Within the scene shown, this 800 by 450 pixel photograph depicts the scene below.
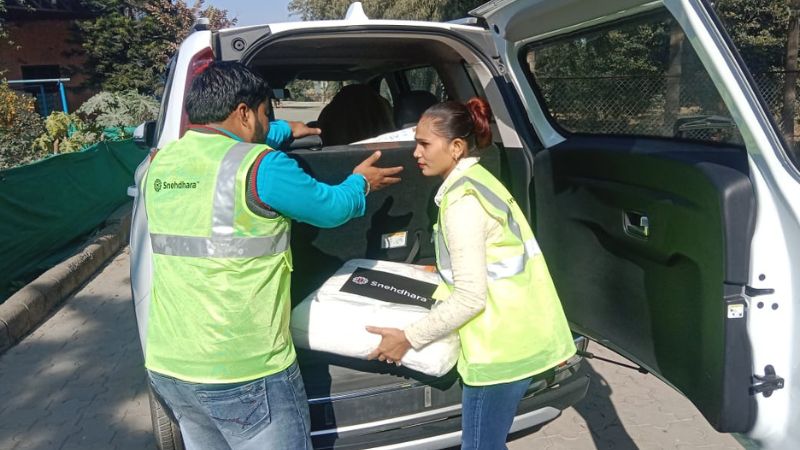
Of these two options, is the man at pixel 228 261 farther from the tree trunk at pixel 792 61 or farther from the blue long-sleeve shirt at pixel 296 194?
the tree trunk at pixel 792 61

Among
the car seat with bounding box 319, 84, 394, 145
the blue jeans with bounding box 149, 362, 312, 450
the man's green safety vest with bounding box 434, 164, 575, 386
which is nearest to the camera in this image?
the blue jeans with bounding box 149, 362, 312, 450

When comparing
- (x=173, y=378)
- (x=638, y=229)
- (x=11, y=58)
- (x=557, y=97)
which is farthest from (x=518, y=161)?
(x=11, y=58)

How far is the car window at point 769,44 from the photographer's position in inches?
72.5

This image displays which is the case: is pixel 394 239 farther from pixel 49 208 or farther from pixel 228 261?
pixel 49 208

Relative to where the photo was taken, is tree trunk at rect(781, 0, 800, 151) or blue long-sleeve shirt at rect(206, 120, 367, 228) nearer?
blue long-sleeve shirt at rect(206, 120, 367, 228)

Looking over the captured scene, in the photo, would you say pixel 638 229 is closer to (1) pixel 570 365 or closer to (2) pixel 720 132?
(2) pixel 720 132

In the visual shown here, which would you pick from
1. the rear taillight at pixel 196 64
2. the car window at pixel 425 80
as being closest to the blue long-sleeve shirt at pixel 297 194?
the rear taillight at pixel 196 64

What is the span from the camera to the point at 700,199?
183cm

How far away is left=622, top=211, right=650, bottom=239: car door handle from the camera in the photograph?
217 centimetres

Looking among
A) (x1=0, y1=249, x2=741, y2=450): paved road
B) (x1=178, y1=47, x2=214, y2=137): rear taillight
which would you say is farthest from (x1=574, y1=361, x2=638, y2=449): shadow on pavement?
(x1=178, y1=47, x2=214, y2=137): rear taillight

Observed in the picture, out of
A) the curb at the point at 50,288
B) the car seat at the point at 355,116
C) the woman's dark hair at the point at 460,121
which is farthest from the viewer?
the curb at the point at 50,288

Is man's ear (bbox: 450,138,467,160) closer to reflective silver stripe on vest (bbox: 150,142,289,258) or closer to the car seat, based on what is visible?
reflective silver stripe on vest (bbox: 150,142,289,258)

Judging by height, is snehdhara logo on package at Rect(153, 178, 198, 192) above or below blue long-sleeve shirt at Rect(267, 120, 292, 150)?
below

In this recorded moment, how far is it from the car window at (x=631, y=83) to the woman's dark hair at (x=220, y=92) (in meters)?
1.37
